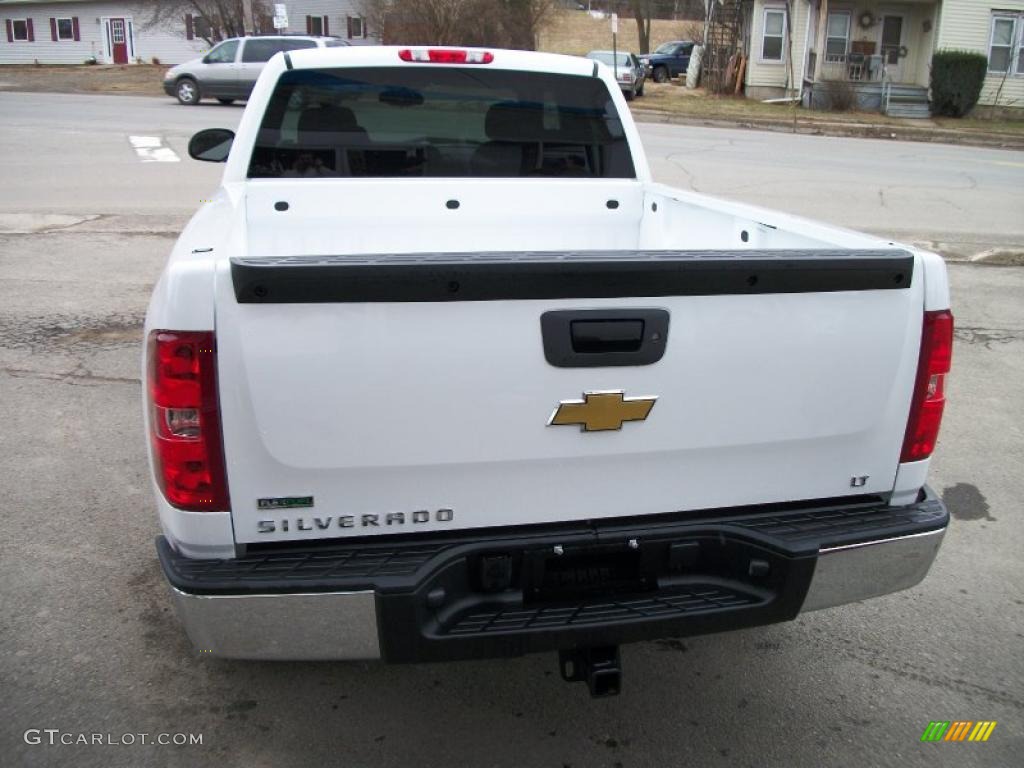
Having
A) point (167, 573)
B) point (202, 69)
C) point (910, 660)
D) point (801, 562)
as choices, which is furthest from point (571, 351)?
point (202, 69)

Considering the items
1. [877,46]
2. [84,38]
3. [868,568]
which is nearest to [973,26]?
[877,46]

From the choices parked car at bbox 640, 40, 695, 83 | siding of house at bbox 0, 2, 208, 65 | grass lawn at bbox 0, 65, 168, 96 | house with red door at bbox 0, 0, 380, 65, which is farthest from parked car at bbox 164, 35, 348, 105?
siding of house at bbox 0, 2, 208, 65

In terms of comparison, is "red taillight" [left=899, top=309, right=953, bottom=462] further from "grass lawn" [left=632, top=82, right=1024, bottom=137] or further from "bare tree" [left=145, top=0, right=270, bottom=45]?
"bare tree" [left=145, top=0, right=270, bottom=45]

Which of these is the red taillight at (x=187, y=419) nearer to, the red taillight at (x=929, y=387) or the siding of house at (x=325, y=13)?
the red taillight at (x=929, y=387)

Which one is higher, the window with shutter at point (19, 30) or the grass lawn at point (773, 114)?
the window with shutter at point (19, 30)

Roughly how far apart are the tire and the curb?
11825 millimetres

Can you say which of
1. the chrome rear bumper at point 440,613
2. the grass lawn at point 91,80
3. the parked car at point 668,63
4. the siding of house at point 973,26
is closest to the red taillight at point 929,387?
the chrome rear bumper at point 440,613

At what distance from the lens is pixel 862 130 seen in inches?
963

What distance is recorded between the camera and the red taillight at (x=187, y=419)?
234 cm

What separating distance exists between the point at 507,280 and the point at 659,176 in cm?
1286

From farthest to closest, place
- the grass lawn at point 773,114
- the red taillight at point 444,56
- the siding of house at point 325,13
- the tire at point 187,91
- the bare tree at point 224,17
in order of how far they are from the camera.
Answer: the siding of house at point 325,13
the bare tree at point 224,17
the grass lawn at point 773,114
the tire at point 187,91
the red taillight at point 444,56

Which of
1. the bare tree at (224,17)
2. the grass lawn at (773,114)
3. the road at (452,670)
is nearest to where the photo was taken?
the road at (452,670)

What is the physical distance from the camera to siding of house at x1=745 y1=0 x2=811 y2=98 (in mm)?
32156

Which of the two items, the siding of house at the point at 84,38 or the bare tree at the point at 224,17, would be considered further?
the siding of house at the point at 84,38
